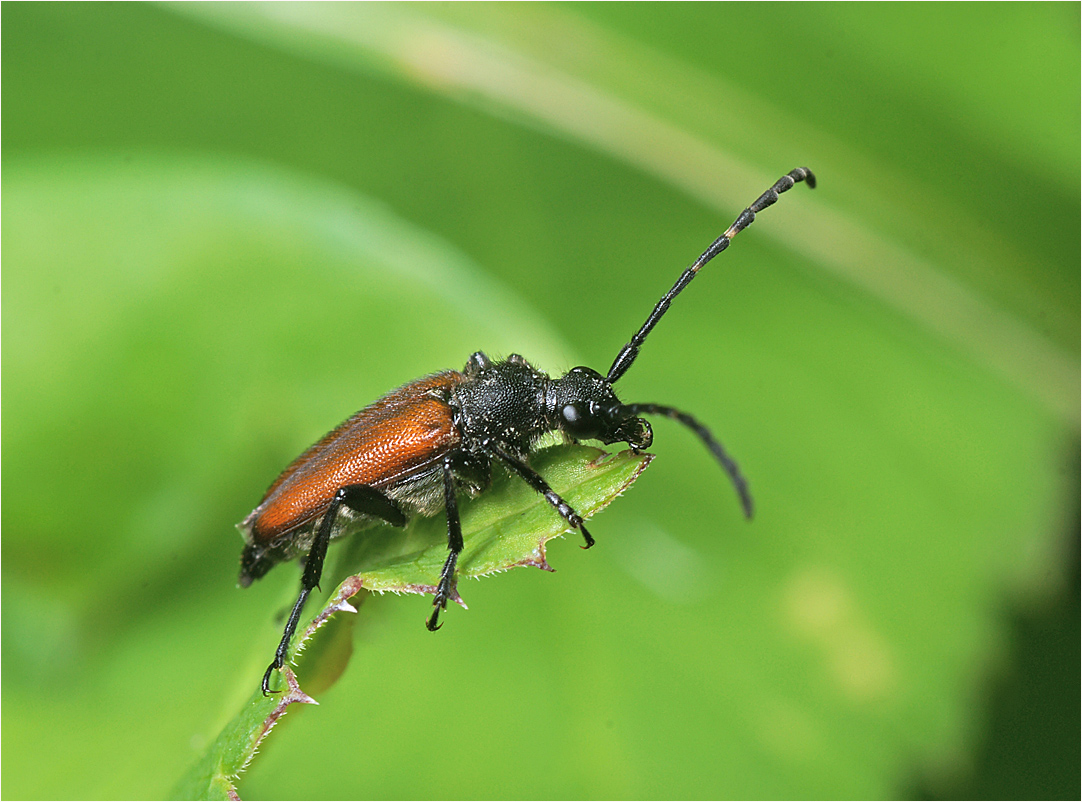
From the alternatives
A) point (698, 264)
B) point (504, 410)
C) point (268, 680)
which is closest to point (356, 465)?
point (504, 410)

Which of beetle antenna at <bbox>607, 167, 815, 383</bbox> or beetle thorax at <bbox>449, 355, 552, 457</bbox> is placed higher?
beetle antenna at <bbox>607, 167, 815, 383</bbox>

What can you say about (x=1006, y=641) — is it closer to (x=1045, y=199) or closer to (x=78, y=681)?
(x=1045, y=199)

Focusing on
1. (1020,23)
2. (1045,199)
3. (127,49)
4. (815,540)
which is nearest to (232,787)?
(815,540)

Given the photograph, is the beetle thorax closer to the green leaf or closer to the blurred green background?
the green leaf

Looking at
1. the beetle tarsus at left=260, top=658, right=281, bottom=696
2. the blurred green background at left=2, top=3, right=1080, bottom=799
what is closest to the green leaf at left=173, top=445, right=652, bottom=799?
the beetle tarsus at left=260, top=658, right=281, bottom=696

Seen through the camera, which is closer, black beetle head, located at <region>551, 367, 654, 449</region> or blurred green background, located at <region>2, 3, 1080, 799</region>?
black beetle head, located at <region>551, 367, 654, 449</region>

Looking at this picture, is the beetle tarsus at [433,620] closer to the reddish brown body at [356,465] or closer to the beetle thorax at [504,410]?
the reddish brown body at [356,465]

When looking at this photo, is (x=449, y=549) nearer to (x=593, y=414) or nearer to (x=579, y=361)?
(x=593, y=414)
